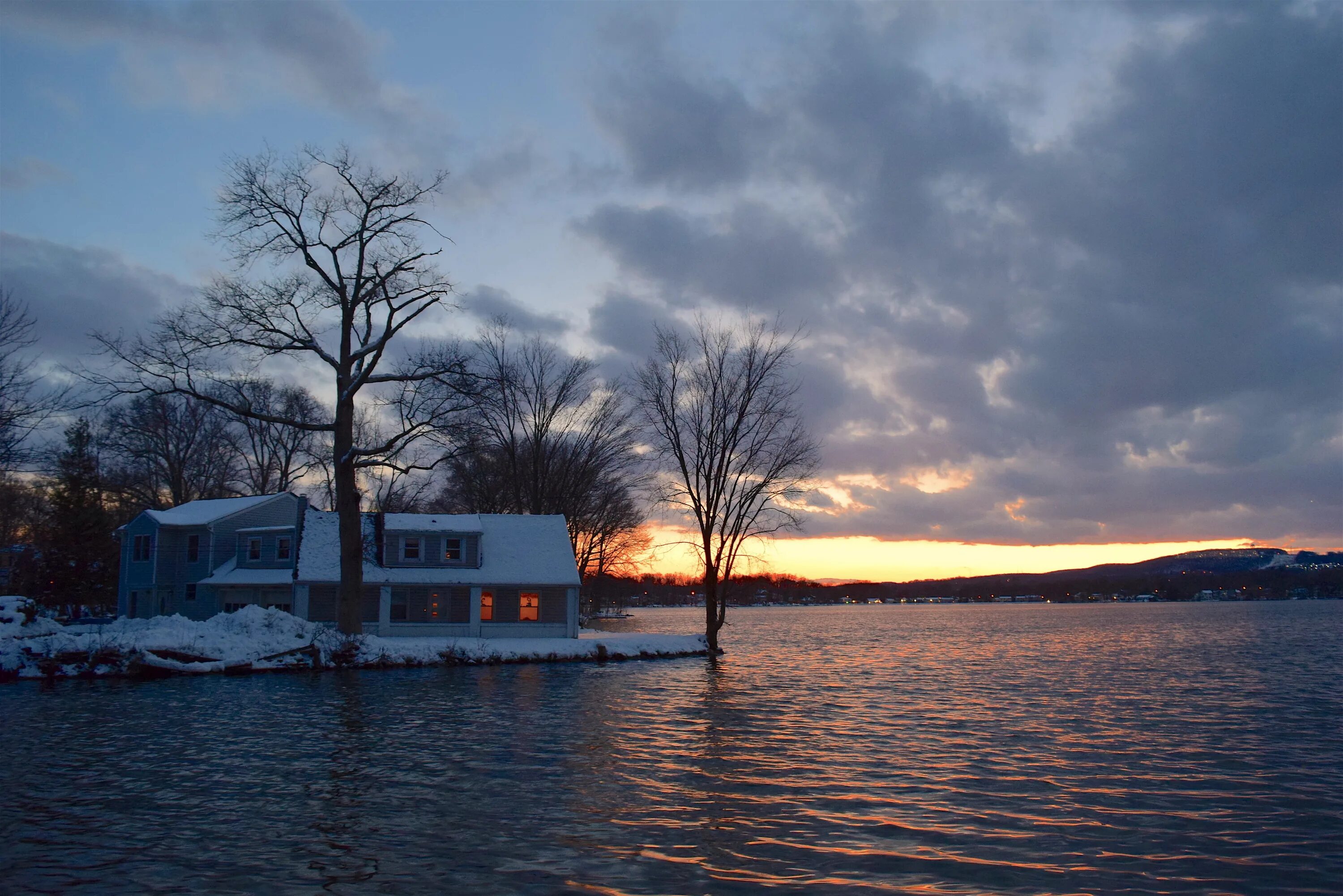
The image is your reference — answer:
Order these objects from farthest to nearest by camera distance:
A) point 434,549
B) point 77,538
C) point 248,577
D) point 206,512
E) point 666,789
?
point 77,538
point 206,512
point 434,549
point 248,577
point 666,789

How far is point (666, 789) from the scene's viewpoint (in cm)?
1451

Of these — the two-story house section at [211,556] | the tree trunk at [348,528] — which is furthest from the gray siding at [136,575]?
the tree trunk at [348,528]

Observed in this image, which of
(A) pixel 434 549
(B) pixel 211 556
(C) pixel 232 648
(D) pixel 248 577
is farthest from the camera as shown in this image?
(B) pixel 211 556

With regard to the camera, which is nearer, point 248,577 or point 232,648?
point 232,648

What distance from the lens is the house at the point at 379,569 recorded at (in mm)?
46688

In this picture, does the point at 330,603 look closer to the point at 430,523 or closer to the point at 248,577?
the point at 248,577

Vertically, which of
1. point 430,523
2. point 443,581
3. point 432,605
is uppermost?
point 430,523

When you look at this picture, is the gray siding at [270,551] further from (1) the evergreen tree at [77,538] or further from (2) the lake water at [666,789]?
(2) the lake water at [666,789]

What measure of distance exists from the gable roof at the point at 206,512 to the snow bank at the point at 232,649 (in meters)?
6.52

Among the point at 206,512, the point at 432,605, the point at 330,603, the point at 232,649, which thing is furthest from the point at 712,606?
the point at 206,512

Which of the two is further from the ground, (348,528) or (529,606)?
(348,528)

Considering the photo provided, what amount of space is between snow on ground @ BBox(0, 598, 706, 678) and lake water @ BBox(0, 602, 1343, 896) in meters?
1.82

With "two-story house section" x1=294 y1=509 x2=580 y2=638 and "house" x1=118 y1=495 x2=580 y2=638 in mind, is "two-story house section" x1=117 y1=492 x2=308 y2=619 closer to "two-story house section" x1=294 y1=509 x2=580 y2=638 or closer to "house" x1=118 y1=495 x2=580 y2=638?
"house" x1=118 y1=495 x2=580 y2=638

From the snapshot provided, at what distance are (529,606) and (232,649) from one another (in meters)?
15.9
